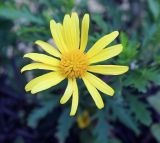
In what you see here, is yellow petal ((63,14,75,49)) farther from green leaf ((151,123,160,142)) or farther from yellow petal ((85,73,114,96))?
green leaf ((151,123,160,142))

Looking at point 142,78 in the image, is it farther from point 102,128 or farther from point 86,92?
point 102,128

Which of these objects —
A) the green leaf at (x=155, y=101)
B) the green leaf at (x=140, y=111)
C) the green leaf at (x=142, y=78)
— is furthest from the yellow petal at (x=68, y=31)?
the green leaf at (x=155, y=101)

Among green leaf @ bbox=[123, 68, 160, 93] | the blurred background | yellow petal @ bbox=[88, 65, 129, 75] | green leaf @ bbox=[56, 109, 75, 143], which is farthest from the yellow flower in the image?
yellow petal @ bbox=[88, 65, 129, 75]

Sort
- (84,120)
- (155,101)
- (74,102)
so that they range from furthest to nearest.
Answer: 1. (84,120)
2. (155,101)
3. (74,102)

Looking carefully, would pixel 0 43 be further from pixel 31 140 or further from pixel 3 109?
pixel 31 140

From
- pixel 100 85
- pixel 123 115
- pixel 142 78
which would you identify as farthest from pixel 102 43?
pixel 123 115

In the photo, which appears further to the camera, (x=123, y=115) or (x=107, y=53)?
(x=123, y=115)

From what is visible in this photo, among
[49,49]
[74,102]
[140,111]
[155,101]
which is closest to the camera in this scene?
[74,102]
